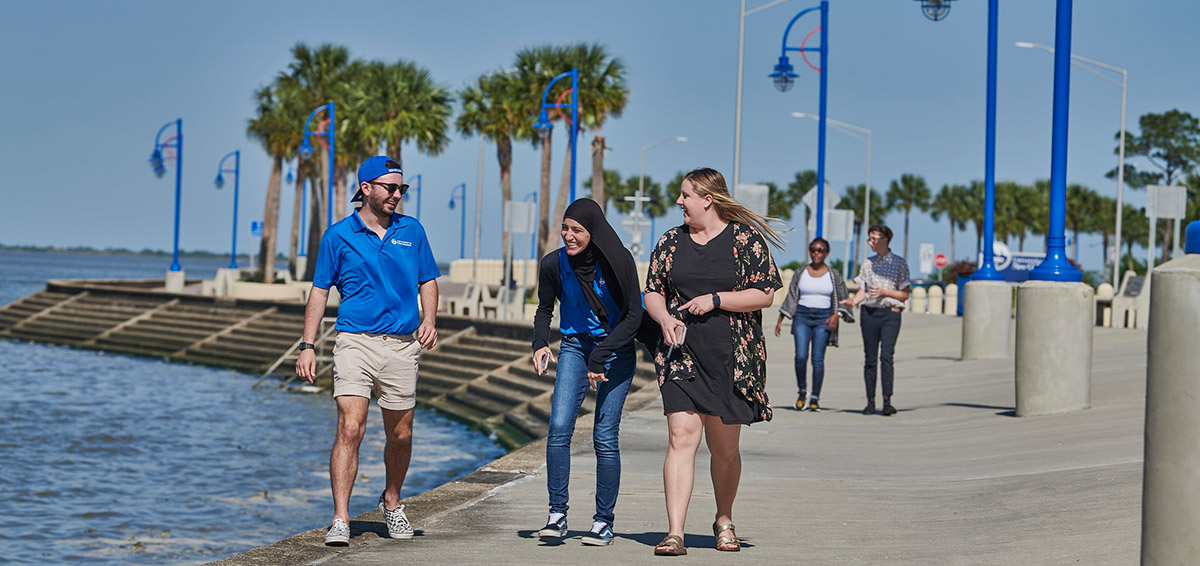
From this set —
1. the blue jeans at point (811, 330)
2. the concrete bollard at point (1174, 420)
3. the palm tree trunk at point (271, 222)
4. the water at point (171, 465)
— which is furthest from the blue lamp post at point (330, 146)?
the concrete bollard at point (1174, 420)

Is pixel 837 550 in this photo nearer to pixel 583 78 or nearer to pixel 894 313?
pixel 894 313

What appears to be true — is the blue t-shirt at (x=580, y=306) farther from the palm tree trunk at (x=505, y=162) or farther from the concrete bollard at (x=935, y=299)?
the palm tree trunk at (x=505, y=162)

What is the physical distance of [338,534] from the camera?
6371 mm

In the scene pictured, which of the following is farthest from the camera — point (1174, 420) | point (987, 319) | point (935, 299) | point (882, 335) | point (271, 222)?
point (271, 222)

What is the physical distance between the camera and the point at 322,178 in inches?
2512

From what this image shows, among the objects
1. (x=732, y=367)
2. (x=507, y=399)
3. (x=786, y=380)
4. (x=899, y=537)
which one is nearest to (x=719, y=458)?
(x=732, y=367)

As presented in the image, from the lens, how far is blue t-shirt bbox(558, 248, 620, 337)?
6332mm

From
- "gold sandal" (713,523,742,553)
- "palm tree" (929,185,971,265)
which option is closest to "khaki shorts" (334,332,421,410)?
"gold sandal" (713,523,742,553)

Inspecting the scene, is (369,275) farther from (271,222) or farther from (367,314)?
(271,222)

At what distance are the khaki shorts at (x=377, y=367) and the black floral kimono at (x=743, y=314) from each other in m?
1.25

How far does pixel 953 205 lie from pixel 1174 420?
110 meters

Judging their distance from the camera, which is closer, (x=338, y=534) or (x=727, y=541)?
(x=727, y=541)

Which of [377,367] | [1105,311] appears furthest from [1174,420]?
[1105,311]

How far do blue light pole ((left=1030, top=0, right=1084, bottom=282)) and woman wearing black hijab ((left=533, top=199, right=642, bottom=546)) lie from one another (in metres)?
7.10
